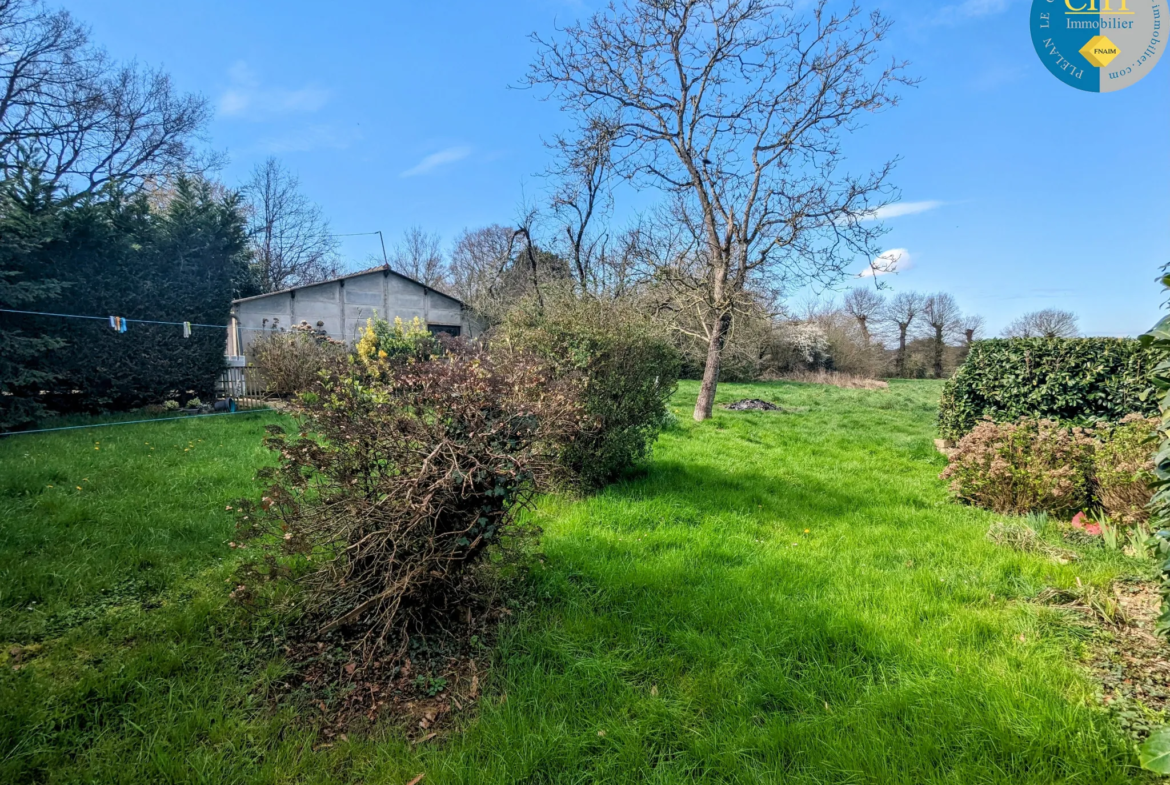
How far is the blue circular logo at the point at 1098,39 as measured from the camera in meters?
3.81

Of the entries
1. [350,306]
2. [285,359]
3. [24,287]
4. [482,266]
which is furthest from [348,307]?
[24,287]

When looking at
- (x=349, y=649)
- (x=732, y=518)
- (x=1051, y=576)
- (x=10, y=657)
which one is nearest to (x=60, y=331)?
(x=10, y=657)

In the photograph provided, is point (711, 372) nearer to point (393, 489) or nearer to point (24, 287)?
point (393, 489)

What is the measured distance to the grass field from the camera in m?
1.68

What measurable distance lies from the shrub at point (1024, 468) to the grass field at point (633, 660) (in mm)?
424

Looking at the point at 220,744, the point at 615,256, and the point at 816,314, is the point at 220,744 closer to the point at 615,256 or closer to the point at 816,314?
the point at 615,256

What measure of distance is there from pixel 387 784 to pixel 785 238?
1009 cm

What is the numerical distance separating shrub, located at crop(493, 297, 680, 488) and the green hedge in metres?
4.49

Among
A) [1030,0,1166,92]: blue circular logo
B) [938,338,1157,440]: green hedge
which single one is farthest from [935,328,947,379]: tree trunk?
[1030,0,1166,92]: blue circular logo

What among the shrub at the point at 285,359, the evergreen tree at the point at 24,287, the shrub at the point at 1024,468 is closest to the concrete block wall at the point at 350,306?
the shrub at the point at 285,359

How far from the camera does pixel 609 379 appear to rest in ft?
16.0

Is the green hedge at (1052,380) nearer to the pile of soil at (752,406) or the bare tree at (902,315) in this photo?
the pile of soil at (752,406)

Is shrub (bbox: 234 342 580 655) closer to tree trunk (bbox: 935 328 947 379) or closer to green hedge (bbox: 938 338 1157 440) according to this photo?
green hedge (bbox: 938 338 1157 440)

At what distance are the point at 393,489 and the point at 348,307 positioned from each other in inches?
634
